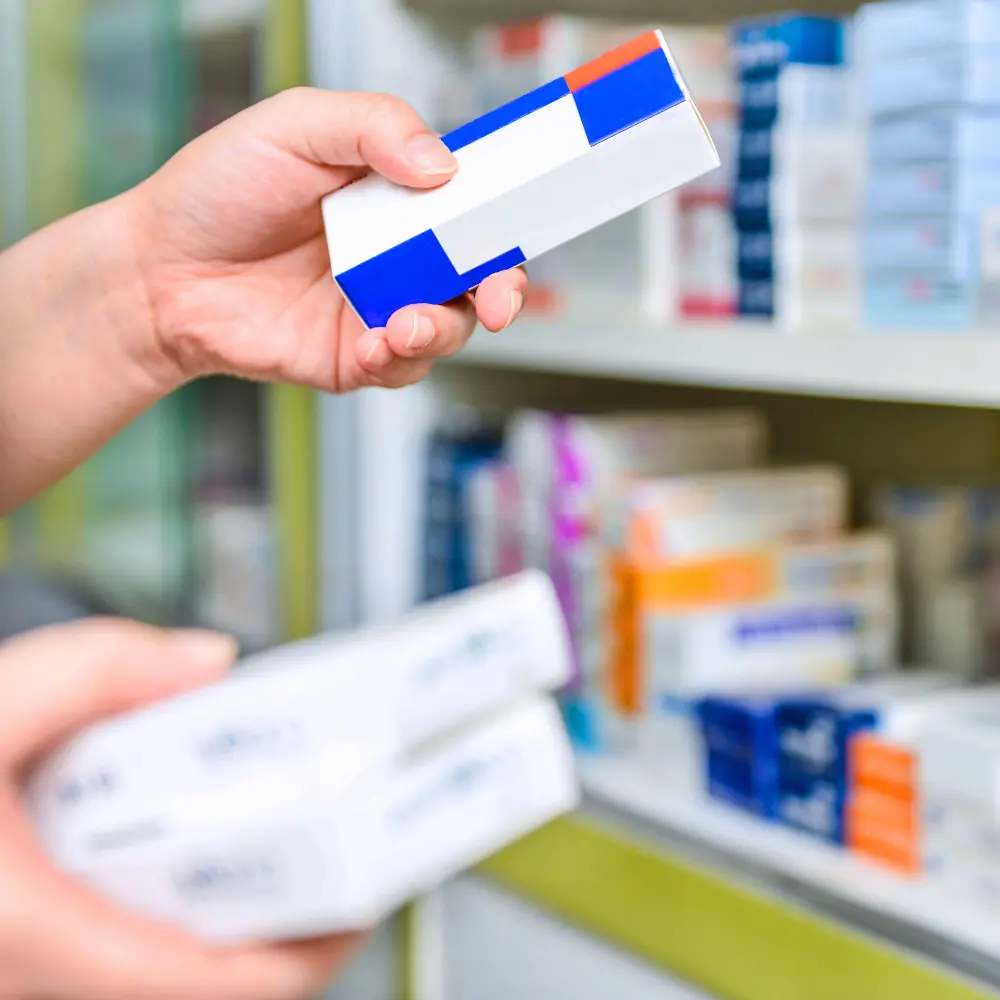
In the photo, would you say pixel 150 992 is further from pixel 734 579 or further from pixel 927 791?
pixel 734 579

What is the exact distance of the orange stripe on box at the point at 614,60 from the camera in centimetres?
59

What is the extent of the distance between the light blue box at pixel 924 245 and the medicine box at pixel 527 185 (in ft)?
1.12

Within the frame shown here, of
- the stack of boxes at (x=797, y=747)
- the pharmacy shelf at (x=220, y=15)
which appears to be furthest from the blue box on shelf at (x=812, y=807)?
the pharmacy shelf at (x=220, y=15)

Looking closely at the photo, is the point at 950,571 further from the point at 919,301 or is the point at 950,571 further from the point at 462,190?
the point at 462,190

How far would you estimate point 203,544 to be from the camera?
1.72m

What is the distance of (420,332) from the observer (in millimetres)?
647

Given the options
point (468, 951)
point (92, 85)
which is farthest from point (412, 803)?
point (92, 85)

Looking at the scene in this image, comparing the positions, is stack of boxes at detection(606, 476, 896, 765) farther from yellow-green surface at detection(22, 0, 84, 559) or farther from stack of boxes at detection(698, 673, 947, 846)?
yellow-green surface at detection(22, 0, 84, 559)

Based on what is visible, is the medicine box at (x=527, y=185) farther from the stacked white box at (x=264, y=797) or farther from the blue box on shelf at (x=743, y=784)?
the blue box on shelf at (x=743, y=784)

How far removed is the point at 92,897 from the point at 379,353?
0.27 meters

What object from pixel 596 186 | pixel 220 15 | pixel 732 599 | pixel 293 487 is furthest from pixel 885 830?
pixel 220 15

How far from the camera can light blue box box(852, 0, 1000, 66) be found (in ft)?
2.83

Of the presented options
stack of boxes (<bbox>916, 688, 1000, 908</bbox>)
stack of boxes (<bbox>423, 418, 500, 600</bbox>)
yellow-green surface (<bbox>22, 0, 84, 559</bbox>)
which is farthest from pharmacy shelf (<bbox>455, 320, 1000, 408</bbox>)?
yellow-green surface (<bbox>22, 0, 84, 559</bbox>)

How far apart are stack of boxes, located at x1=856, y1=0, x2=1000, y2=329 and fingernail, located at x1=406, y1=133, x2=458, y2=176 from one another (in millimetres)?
402
